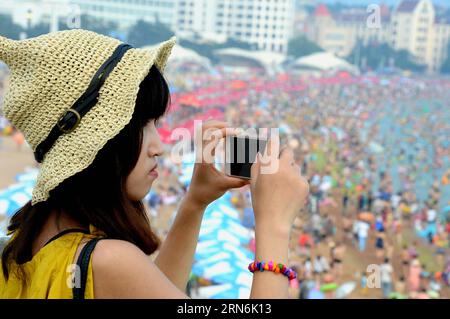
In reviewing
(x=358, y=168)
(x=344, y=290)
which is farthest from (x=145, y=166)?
(x=358, y=168)

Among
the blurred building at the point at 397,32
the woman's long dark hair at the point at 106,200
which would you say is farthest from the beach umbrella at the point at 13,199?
the blurred building at the point at 397,32

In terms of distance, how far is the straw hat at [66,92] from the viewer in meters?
0.75

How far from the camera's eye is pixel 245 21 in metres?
27.6

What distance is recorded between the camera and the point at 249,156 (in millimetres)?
862

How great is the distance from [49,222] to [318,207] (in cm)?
1051

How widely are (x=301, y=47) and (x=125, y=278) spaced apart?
2722 cm

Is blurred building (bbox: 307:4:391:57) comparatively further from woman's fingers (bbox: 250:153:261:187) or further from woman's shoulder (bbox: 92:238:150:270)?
woman's shoulder (bbox: 92:238:150:270)

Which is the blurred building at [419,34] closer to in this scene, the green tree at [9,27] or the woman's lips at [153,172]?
the green tree at [9,27]

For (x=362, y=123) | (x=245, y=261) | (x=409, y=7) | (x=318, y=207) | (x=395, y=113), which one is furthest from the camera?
(x=409, y=7)

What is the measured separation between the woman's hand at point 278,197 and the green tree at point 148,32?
2281 centimetres
